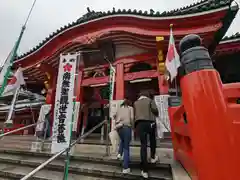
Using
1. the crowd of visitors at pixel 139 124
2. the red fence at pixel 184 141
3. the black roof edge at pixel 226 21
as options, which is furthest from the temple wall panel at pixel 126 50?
the red fence at pixel 184 141

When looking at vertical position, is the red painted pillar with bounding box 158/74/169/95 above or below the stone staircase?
above

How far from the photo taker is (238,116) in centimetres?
172

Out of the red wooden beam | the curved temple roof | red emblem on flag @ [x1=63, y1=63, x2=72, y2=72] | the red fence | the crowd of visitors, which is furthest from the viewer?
the red wooden beam

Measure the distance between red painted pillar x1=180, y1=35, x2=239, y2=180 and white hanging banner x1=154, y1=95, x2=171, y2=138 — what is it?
3587mm

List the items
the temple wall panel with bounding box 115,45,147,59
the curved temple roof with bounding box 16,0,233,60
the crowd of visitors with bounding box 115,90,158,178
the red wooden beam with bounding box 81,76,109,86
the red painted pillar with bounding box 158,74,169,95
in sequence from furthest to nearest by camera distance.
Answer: the red wooden beam with bounding box 81,76,109,86 < the temple wall panel with bounding box 115,45,147,59 < the red painted pillar with bounding box 158,74,169,95 < the curved temple roof with bounding box 16,0,233,60 < the crowd of visitors with bounding box 115,90,158,178

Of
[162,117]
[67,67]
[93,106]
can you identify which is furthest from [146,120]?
[93,106]

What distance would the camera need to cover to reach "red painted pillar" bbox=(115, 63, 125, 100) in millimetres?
6541

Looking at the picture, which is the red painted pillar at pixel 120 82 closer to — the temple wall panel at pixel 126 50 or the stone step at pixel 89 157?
the temple wall panel at pixel 126 50

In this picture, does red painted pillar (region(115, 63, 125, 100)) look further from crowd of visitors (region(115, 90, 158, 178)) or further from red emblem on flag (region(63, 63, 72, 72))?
red emblem on flag (region(63, 63, 72, 72))

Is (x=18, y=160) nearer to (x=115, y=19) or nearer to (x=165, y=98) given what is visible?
(x=165, y=98)

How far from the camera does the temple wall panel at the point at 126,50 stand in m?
7.04

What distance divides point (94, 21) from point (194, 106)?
6368 mm

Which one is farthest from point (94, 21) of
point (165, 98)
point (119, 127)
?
point (119, 127)

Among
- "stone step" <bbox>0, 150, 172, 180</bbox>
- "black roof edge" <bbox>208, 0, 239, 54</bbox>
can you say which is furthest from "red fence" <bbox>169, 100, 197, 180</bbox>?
"black roof edge" <bbox>208, 0, 239, 54</bbox>
